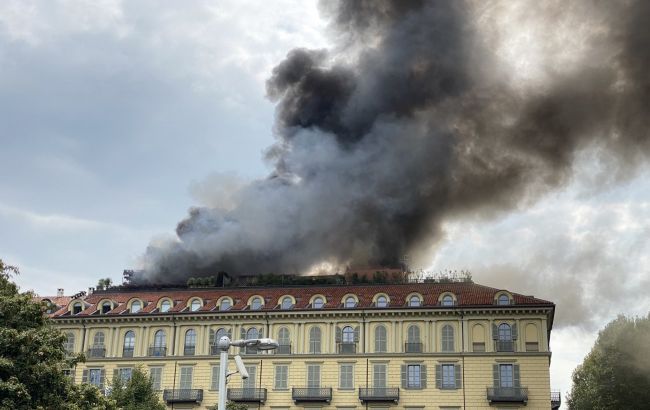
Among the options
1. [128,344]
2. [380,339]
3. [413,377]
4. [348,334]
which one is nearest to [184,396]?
[128,344]

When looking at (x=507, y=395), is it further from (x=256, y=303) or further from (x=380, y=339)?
(x=256, y=303)

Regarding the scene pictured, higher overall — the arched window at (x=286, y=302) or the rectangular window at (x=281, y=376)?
the arched window at (x=286, y=302)

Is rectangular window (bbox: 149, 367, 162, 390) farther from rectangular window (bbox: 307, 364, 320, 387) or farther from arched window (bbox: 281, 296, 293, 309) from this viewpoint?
rectangular window (bbox: 307, 364, 320, 387)

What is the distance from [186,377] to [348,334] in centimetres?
1523

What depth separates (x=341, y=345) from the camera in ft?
246

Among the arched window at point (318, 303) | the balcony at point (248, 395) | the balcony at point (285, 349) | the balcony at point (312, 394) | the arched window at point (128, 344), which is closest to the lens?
the balcony at point (312, 394)

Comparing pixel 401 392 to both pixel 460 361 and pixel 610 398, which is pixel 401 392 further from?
pixel 610 398

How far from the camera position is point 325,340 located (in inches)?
2968

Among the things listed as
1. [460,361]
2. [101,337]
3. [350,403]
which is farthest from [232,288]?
[460,361]

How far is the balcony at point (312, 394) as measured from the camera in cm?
7269

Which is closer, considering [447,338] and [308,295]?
[447,338]

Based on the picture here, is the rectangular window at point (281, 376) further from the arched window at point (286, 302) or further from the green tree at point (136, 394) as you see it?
the green tree at point (136, 394)

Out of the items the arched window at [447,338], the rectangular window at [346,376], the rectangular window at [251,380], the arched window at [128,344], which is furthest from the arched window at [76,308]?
the arched window at [447,338]

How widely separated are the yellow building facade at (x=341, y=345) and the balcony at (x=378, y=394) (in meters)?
0.10
